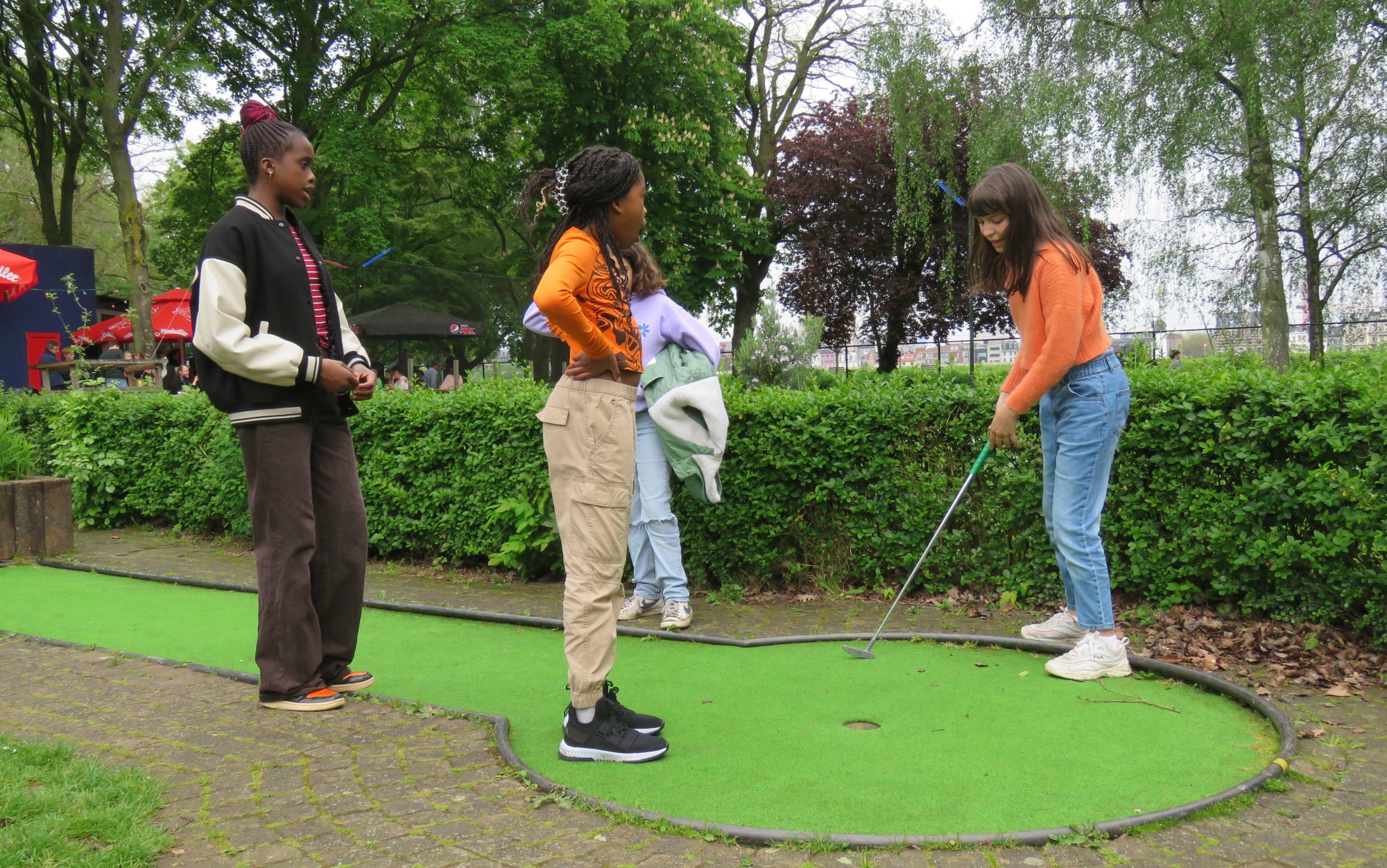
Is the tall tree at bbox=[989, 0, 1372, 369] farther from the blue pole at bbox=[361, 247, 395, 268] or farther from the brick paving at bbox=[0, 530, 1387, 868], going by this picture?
the blue pole at bbox=[361, 247, 395, 268]

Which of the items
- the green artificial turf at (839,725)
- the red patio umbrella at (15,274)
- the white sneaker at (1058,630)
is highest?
the red patio umbrella at (15,274)

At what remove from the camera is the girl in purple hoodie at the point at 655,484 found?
4.85 m

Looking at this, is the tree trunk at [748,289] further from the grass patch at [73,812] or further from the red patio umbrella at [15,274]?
the grass patch at [73,812]

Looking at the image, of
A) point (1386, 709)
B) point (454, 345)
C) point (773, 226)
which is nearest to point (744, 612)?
point (1386, 709)

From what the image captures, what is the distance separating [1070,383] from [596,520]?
2045 millimetres

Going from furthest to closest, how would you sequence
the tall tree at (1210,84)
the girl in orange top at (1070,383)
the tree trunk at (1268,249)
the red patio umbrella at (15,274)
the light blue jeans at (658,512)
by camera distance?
the red patio umbrella at (15,274), the tree trunk at (1268,249), the tall tree at (1210,84), the light blue jeans at (658,512), the girl in orange top at (1070,383)

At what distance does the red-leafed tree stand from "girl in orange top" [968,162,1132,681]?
77.1 ft

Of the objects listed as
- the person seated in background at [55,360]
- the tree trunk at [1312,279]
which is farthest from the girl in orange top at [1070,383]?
the person seated in background at [55,360]

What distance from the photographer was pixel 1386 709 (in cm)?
351

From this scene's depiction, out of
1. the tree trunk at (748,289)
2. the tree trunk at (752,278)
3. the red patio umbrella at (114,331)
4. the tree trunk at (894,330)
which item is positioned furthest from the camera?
the tree trunk at (748,289)

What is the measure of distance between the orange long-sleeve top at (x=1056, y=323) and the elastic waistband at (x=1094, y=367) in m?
0.02

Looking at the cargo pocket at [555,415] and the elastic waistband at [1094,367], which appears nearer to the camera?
Answer: the cargo pocket at [555,415]

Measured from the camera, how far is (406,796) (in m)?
2.86

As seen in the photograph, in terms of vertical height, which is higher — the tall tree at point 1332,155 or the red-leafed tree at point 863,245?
A: the red-leafed tree at point 863,245
